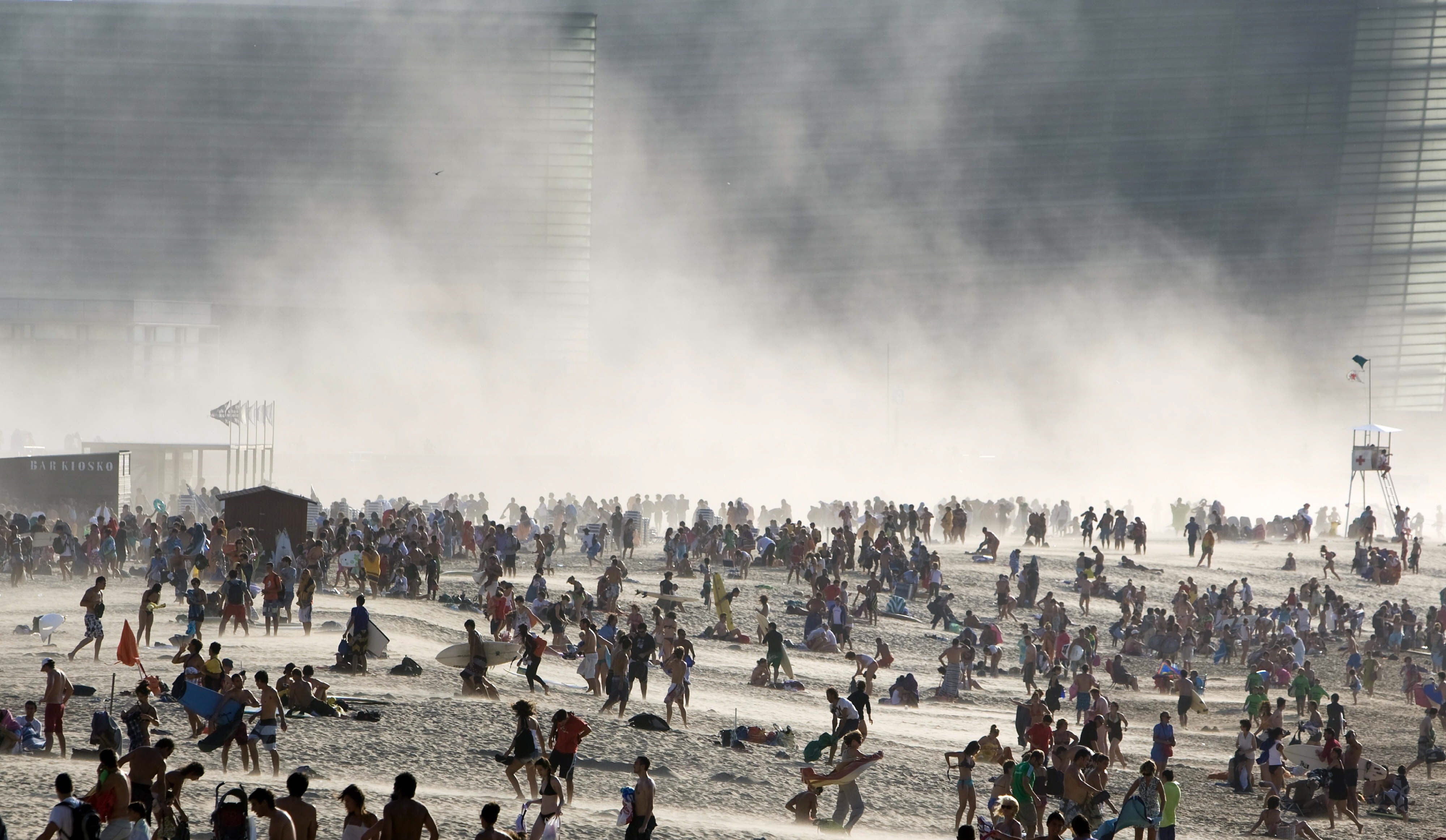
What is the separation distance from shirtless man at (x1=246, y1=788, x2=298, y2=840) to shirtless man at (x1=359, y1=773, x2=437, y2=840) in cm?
49

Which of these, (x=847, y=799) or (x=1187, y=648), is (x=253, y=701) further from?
(x=1187, y=648)

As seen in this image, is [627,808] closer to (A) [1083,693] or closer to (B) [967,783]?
(B) [967,783]

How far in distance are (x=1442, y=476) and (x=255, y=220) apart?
3307 inches

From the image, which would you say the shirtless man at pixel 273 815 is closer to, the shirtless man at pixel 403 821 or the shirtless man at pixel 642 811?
the shirtless man at pixel 403 821

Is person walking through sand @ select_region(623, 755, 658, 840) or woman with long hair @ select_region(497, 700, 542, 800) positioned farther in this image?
woman with long hair @ select_region(497, 700, 542, 800)

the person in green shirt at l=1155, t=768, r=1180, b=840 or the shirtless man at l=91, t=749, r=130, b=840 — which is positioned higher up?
the shirtless man at l=91, t=749, r=130, b=840

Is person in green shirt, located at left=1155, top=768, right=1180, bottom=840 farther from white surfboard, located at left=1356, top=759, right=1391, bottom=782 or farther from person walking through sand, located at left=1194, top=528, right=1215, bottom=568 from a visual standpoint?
person walking through sand, located at left=1194, top=528, right=1215, bottom=568

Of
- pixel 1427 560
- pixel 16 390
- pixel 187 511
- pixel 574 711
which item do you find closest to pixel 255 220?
pixel 16 390

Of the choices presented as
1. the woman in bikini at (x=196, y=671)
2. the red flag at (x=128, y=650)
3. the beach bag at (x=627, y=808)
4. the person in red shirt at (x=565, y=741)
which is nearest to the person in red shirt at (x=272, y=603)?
the red flag at (x=128, y=650)

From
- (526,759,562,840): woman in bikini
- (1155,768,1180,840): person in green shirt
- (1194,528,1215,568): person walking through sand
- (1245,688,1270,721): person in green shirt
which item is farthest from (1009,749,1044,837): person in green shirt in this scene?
(1194,528,1215,568): person walking through sand

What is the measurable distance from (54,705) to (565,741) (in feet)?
15.5

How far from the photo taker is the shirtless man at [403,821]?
29.0 ft

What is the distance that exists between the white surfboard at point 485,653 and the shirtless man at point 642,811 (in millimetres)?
6388

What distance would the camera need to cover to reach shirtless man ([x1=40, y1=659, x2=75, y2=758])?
12.8 metres
